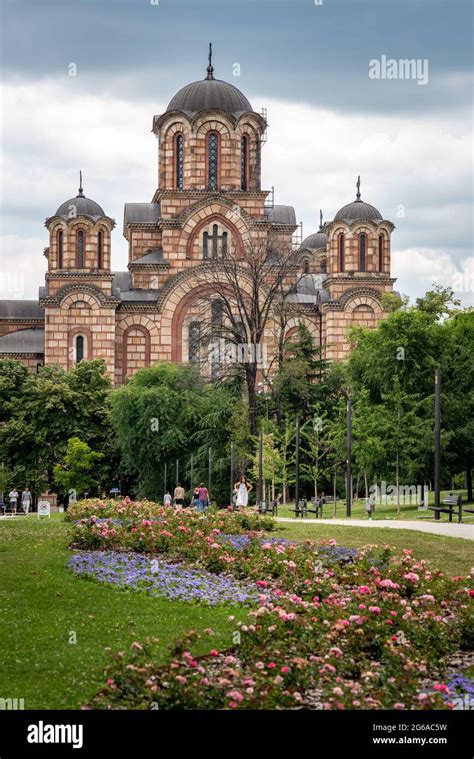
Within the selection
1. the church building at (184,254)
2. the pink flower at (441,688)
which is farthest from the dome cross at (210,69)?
the pink flower at (441,688)

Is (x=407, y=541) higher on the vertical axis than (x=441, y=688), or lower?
higher

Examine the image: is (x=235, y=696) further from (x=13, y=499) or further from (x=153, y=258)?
(x=153, y=258)

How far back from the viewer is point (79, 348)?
6794cm

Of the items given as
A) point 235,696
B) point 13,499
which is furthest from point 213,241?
point 235,696

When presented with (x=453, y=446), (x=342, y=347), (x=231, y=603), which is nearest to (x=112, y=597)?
(x=231, y=603)

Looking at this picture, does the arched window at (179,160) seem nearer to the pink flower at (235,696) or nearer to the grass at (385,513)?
the grass at (385,513)

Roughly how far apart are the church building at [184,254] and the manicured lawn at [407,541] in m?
43.1

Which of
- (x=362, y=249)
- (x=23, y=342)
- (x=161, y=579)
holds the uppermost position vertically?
(x=362, y=249)

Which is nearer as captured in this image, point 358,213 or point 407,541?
point 407,541

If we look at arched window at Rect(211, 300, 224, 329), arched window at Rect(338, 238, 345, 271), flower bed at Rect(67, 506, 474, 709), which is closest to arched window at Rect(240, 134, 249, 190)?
arched window at Rect(338, 238, 345, 271)

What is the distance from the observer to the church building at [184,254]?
67875 millimetres

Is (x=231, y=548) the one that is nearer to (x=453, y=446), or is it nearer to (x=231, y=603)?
(x=231, y=603)

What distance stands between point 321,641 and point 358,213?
5839cm

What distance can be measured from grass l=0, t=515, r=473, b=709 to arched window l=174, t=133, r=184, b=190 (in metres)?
52.6
